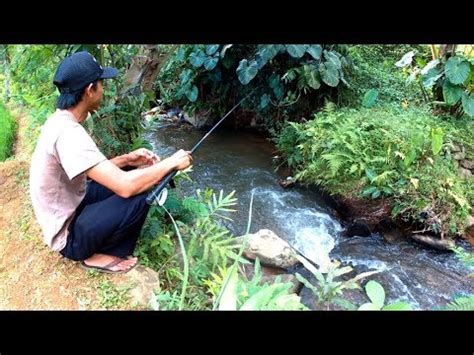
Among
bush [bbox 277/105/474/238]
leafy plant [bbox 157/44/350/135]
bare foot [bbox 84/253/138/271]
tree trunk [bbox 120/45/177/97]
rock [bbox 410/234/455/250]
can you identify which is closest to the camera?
bare foot [bbox 84/253/138/271]

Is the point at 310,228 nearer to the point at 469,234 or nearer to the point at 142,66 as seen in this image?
the point at 469,234

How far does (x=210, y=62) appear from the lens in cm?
630

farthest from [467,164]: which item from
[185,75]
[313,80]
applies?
[185,75]

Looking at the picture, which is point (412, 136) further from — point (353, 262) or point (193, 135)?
point (193, 135)

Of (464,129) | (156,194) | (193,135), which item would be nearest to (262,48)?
(193,135)

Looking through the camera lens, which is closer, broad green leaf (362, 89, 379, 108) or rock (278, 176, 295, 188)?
rock (278, 176, 295, 188)

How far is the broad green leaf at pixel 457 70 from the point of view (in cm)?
494

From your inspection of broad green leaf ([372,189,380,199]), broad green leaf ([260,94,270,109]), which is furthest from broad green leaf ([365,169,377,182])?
broad green leaf ([260,94,270,109])

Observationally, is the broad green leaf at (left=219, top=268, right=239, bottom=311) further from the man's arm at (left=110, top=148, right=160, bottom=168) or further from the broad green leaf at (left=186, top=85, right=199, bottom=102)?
the broad green leaf at (left=186, top=85, right=199, bottom=102)

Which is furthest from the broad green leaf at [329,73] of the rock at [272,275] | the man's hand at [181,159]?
the man's hand at [181,159]

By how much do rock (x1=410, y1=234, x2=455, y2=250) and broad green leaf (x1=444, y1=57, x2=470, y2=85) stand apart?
84.1 inches

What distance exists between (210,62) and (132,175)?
4797 mm

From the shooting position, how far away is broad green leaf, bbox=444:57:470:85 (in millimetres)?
4938
